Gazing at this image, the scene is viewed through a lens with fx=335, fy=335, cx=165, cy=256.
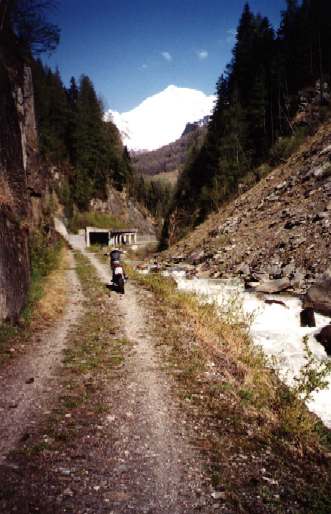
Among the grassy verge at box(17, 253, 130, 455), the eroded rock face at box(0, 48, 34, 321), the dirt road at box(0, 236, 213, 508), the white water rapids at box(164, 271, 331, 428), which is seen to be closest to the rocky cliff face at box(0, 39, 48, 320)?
the eroded rock face at box(0, 48, 34, 321)

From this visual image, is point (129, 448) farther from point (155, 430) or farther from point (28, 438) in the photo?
point (28, 438)

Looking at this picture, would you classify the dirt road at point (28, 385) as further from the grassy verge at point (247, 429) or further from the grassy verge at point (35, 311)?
the grassy verge at point (247, 429)

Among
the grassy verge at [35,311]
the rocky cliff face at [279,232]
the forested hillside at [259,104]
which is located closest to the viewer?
the grassy verge at [35,311]

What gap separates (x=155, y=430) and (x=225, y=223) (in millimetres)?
25990

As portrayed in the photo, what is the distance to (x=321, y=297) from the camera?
1408 cm

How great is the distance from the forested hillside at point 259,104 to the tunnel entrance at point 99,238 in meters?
20.7

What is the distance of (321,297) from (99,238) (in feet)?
189

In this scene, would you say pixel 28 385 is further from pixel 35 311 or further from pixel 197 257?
pixel 197 257

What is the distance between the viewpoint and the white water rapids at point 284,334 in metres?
7.51

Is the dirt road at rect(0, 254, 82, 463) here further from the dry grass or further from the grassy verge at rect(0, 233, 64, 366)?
the dry grass

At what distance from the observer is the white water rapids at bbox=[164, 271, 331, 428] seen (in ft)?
24.6

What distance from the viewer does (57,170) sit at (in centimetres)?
7300

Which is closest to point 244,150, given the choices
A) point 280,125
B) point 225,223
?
point 280,125

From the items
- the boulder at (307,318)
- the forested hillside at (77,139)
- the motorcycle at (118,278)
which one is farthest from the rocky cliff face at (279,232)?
the forested hillside at (77,139)
